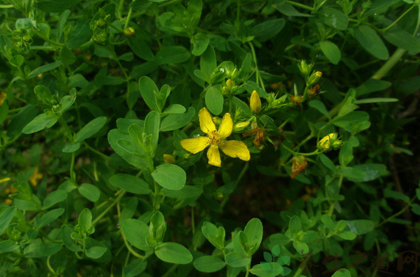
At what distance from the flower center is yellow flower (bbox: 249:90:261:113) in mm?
119

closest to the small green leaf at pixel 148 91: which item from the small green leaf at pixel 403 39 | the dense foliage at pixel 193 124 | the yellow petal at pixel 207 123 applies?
the dense foliage at pixel 193 124

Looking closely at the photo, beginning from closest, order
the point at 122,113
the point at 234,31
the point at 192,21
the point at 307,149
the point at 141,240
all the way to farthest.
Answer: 1. the point at 141,240
2. the point at 192,21
3. the point at 234,31
4. the point at 122,113
5. the point at 307,149

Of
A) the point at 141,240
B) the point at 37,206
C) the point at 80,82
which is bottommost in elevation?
the point at 37,206

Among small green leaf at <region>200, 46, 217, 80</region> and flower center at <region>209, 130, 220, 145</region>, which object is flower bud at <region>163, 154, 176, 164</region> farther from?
small green leaf at <region>200, 46, 217, 80</region>

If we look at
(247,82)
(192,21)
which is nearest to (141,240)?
(247,82)

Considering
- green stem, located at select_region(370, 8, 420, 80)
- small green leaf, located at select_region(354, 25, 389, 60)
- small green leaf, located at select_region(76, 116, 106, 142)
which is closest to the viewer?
small green leaf, located at select_region(76, 116, 106, 142)

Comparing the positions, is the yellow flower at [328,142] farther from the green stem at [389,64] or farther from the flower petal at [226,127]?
the green stem at [389,64]

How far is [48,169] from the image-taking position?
1.65 metres

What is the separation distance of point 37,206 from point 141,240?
1.29 feet

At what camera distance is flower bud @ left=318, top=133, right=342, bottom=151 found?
1029 millimetres

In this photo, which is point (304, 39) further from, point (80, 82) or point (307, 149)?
point (80, 82)

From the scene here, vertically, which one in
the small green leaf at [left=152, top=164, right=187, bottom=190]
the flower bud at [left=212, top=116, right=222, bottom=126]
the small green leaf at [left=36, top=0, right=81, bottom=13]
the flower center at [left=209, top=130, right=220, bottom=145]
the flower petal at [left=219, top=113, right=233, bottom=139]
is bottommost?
the small green leaf at [left=152, top=164, right=187, bottom=190]

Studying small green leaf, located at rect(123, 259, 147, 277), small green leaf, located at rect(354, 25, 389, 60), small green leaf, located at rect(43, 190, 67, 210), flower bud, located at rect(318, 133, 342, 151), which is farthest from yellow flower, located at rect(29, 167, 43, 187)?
small green leaf, located at rect(354, 25, 389, 60)

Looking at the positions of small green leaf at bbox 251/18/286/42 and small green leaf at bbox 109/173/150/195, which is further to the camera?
small green leaf at bbox 251/18/286/42
